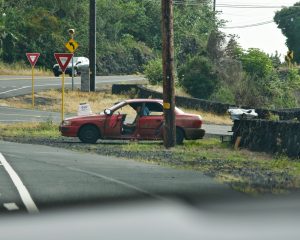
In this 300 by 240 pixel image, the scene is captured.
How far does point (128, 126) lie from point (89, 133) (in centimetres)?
120

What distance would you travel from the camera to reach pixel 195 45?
7200 centimetres

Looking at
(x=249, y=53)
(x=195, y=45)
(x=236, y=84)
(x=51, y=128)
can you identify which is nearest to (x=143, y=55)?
(x=195, y=45)

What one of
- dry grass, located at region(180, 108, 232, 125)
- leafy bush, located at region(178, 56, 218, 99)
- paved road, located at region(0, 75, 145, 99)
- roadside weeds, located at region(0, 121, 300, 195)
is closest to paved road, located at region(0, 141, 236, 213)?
roadside weeds, located at region(0, 121, 300, 195)

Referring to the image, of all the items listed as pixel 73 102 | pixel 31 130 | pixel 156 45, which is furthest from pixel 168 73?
pixel 156 45

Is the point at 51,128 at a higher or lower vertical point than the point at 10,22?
lower

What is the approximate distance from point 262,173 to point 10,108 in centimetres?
2331

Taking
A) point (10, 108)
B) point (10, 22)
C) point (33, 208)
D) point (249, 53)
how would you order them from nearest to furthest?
point (33, 208), point (10, 108), point (249, 53), point (10, 22)

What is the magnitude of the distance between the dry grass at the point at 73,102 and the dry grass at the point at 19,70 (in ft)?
47.4

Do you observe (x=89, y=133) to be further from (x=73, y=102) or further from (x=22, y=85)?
(x=22, y=85)

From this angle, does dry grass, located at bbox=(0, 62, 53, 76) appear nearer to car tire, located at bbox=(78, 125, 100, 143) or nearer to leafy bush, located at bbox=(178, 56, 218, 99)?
leafy bush, located at bbox=(178, 56, 218, 99)

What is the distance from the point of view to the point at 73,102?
134ft

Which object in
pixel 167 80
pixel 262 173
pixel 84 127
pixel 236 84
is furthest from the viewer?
pixel 236 84

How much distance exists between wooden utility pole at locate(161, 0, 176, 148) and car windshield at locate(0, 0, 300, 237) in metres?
0.03

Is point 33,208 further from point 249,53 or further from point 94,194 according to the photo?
point 249,53
